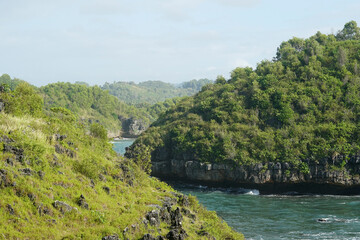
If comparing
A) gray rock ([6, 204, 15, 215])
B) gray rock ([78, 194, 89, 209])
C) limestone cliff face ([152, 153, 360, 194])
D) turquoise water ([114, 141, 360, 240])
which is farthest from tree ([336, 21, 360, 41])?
gray rock ([6, 204, 15, 215])

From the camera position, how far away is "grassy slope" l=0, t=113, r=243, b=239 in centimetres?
2484

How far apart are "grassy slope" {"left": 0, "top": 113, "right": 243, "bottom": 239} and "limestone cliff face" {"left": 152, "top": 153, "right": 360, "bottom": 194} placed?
1358 inches

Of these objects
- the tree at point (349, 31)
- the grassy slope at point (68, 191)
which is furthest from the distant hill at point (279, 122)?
the grassy slope at point (68, 191)

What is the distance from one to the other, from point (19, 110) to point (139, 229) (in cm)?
1787

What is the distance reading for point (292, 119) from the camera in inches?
3236

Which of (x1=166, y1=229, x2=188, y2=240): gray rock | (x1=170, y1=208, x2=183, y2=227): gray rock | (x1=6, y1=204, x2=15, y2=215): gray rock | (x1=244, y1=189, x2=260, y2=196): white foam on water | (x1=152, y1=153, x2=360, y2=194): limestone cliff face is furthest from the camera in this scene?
(x1=244, y1=189, x2=260, y2=196): white foam on water

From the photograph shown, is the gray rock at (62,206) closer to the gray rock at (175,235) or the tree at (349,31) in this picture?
the gray rock at (175,235)

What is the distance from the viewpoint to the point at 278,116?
8306 cm

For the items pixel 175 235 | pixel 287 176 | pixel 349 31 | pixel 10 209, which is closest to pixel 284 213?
pixel 287 176

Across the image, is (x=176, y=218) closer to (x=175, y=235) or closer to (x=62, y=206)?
(x=175, y=235)

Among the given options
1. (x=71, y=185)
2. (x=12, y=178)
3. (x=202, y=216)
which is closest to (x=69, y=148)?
(x=71, y=185)

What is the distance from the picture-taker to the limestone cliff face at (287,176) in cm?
6944

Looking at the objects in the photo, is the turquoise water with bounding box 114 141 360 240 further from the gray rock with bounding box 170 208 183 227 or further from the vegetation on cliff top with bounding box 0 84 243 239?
the gray rock with bounding box 170 208 183 227

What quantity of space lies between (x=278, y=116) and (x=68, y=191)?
2420 inches
